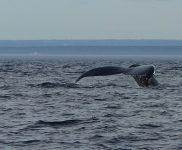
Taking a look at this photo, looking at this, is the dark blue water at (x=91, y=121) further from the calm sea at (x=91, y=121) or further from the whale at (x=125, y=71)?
the whale at (x=125, y=71)

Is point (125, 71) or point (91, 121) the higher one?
point (125, 71)

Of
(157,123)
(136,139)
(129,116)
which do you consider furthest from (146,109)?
(136,139)

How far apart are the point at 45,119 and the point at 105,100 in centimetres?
659

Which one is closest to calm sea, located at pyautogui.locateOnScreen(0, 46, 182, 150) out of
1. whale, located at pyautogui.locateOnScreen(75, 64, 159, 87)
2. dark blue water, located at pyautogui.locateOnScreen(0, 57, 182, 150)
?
dark blue water, located at pyautogui.locateOnScreen(0, 57, 182, 150)

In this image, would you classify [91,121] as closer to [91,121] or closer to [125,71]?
[91,121]

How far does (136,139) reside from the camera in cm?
1577

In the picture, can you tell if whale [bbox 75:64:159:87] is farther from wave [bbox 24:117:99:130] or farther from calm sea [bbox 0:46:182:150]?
calm sea [bbox 0:46:182:150]

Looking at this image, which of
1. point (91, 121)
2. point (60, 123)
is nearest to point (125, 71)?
point (91, 121)

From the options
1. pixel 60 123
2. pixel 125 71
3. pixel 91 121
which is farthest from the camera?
pixel 125 71

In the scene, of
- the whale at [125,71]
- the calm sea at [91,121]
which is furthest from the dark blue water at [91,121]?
the whale at [125,71]

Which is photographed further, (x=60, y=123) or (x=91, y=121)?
(x=91, y=121)

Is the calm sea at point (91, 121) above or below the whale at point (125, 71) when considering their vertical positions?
below

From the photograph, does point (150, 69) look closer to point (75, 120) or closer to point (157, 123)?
point (157, 123)

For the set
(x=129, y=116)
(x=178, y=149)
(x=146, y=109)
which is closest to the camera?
(x=178, y=149)
